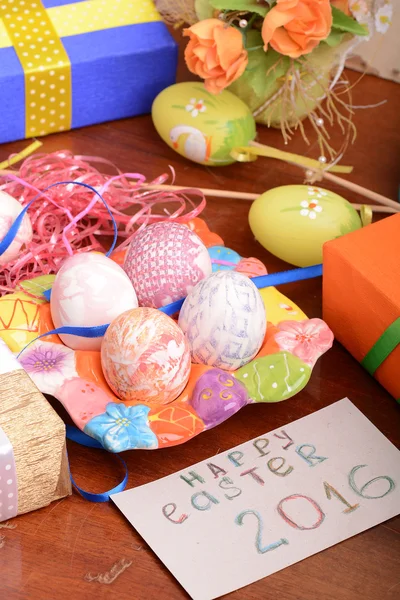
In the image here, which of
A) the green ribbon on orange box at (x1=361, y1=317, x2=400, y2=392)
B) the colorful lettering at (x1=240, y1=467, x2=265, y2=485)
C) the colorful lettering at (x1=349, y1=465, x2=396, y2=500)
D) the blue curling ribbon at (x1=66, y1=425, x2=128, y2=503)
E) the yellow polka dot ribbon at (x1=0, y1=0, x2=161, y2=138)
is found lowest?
the colorful lettering at (x1=349, y1=465, x2=396, y2=500)

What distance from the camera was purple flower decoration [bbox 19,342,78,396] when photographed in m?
0.73

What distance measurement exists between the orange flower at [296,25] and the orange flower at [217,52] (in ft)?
0.13

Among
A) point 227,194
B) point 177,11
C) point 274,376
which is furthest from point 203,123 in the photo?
point 274,376

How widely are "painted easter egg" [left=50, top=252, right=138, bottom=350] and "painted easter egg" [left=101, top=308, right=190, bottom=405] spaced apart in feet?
0.12

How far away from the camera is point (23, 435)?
645 mm

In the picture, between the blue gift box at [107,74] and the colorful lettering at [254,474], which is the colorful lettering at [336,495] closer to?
the colorful lettering at [254,474]

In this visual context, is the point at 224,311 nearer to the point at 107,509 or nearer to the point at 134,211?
the point at 107,509

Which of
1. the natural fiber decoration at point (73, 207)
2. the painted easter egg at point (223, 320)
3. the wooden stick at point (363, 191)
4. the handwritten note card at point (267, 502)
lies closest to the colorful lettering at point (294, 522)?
the handwritten note card at point (267, 502)

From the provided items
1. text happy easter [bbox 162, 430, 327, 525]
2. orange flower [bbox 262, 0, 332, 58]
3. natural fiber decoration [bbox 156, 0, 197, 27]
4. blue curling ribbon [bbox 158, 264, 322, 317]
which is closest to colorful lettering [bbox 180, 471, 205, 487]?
text happy easter [bbox 162, 430, 327, 525]

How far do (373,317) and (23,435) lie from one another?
0.36m

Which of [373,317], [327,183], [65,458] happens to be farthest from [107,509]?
[327,183]

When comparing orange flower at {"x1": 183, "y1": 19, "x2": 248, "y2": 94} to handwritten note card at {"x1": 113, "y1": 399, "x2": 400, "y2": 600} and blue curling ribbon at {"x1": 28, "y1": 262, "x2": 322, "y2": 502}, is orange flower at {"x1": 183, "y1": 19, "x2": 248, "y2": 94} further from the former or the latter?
handwritten note card at {"x1": 113, "y1": 399, "x2": 400, "y2": 600}

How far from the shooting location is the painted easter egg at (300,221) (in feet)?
3.00

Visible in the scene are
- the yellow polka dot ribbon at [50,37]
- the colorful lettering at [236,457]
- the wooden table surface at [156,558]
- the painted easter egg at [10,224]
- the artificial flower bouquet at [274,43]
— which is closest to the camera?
the wooden table surface at [156,558]
